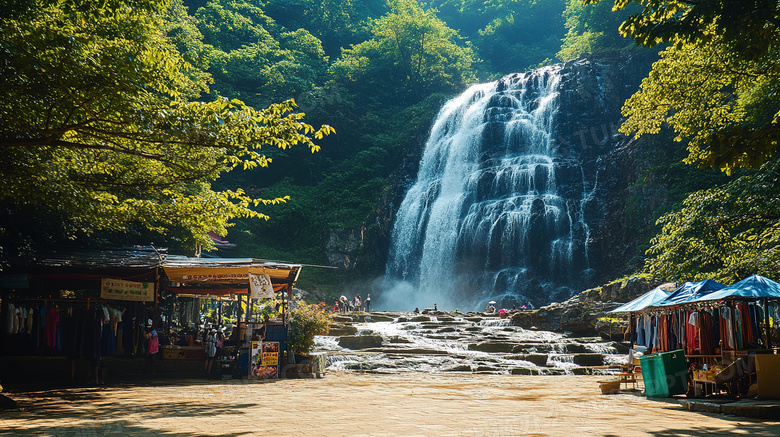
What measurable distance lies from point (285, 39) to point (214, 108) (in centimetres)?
4134

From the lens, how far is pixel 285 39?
46906mm

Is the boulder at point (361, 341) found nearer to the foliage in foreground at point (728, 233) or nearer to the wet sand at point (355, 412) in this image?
the wet sand at point (355, 412)

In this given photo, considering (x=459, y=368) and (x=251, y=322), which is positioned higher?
(x=251, y=322)

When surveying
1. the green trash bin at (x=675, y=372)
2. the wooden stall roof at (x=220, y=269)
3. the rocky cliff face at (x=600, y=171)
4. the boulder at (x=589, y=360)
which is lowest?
the boulder at (x=589, y=360)

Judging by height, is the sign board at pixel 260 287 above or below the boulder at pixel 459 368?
above

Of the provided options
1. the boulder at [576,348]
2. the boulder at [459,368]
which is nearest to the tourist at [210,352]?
the boulder at [459,368]

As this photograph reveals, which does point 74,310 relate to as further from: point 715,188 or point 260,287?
point 715,188

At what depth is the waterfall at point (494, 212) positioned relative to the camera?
29625mm

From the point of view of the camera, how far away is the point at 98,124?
8500 mm

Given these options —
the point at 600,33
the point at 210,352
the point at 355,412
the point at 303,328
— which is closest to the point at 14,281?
the point at 210,352

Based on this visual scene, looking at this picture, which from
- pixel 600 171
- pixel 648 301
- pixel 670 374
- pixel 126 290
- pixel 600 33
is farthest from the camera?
pixel 600 33

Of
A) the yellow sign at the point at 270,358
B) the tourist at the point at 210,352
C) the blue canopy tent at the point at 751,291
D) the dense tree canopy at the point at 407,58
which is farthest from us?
the dense tree canopy at the point at 407,58

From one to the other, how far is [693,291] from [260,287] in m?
9.07

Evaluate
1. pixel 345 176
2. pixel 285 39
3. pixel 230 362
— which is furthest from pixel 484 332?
pixel 285 39
